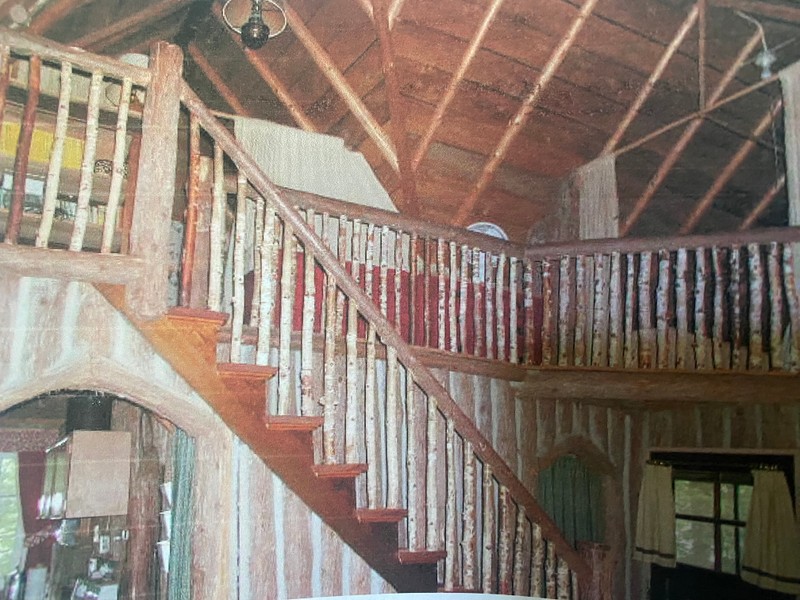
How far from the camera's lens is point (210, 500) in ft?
10.6

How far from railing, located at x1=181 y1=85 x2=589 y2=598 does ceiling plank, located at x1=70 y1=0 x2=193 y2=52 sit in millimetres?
→ 1013

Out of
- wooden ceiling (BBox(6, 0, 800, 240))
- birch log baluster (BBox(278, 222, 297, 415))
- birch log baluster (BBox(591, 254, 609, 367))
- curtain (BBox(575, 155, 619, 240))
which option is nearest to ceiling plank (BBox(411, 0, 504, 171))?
wooden ceiling (BBox(6, 0, 800, 240))

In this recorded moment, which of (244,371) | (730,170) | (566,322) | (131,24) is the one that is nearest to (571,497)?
(566,322)

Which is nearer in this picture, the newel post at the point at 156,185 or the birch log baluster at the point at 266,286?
the newel post at the point at 156,185

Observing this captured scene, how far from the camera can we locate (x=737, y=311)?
3641 millimetres

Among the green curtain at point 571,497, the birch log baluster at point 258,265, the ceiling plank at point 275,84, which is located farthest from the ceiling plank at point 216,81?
the green curtain at point 571,497

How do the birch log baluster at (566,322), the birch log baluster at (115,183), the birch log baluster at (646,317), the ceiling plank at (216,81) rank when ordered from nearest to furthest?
the birch log baluster at (115,183) → the birch log baluster at (646,317) → the birch log baluster at (566,322) → the ceiling plank at (216,81)

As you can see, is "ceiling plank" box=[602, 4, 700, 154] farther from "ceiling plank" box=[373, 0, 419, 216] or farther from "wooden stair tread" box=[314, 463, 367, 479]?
Result: "wooden stair tread" box=[314, 463, 367, 479]

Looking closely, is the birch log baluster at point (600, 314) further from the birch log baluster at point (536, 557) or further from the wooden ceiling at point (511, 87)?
the wooden ceiling at point (511, 87)

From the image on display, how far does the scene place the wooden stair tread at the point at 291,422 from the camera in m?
2.82

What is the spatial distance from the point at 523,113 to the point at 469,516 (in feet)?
10.3

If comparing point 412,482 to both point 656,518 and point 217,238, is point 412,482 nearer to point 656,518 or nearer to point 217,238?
point 217,238

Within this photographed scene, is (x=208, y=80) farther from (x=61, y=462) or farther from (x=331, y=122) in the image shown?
(x=61, y=462)

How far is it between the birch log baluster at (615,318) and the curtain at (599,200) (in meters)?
1.42
